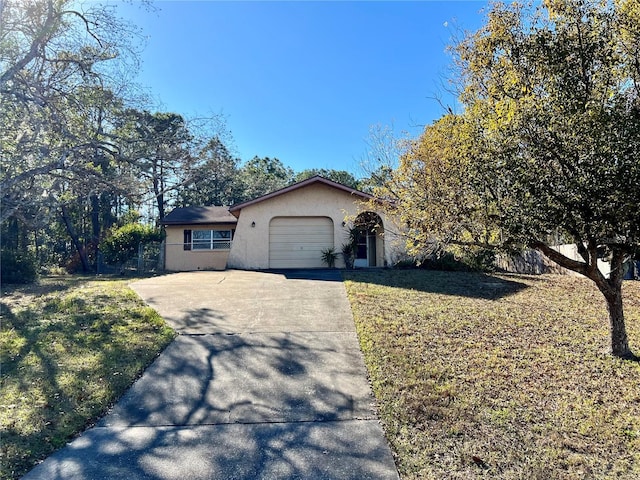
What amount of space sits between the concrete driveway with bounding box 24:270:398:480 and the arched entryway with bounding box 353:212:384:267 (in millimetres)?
9731

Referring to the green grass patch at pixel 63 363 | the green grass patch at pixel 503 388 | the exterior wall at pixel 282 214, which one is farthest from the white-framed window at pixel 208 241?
the green grass patch at pixel 503 388

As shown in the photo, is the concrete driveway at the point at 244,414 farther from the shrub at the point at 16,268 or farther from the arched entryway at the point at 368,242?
the shrub at the point at 16,268

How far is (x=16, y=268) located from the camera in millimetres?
14188

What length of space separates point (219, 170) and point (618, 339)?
13967 mm

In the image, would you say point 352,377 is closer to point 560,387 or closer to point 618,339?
point 560,387

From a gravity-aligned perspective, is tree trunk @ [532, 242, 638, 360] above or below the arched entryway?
below

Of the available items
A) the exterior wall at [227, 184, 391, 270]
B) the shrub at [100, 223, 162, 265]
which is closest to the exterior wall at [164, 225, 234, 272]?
the shrub at [100, 223, 162, 265]

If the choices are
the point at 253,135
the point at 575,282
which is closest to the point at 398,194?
the point at 575,282

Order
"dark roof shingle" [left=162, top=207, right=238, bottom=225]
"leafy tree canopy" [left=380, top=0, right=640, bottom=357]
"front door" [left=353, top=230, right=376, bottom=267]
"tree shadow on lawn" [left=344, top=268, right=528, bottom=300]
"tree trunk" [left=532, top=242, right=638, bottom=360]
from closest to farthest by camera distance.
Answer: "leafy tree canopy" [left=380, top=0, right=640, bottom=357], "tree trunk" [left=532, top=242, right=638, bottom=360], "tree shadow on lawn" [left=344, top=268, right=528, bottom=300], "front door" [left=353, top=230, right=376, bottom=267], "dark roof shingle" [left=162, top=207, right=238, bottom=225]

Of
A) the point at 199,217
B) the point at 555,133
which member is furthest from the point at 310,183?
the point at 555,133

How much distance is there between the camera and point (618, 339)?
5.42m

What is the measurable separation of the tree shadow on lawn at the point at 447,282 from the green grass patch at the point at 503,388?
150 cm

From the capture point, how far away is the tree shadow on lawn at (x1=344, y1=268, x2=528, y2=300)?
34.2ft

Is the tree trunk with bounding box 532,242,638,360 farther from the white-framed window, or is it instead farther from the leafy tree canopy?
the white-framed window
